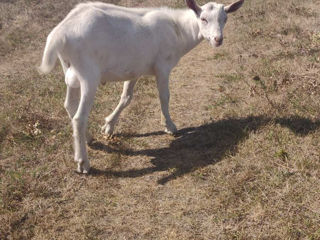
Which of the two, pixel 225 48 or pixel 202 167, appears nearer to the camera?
pixel 202 167

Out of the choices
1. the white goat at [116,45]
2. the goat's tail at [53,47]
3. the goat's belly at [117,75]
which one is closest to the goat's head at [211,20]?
the white goat at [116,45]

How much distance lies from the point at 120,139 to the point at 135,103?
1.54m

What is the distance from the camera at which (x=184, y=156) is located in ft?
20.1

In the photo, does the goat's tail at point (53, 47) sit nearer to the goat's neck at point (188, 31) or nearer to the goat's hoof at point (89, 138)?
the goat's hoof at point (89, 138)

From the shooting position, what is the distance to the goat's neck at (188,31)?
6582mm

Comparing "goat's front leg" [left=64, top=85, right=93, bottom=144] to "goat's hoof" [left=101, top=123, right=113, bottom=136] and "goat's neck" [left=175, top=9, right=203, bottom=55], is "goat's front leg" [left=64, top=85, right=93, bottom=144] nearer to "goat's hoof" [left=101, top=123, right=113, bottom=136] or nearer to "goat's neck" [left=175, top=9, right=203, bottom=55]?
"goat's hoof" [left=101, top=123, right=113, bottom=136]

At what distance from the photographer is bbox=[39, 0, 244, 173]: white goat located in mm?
5145

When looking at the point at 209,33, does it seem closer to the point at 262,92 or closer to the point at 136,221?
the point at 262,92

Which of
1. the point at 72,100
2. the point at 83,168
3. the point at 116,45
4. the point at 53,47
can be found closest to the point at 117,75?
the point at 116,45

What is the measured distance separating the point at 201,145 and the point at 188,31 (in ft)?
7.21

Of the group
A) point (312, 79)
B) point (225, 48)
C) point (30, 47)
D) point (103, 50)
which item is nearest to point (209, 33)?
point (103, 50)

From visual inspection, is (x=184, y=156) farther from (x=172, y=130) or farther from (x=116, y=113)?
(x=116, y=113)

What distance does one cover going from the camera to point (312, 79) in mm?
7586

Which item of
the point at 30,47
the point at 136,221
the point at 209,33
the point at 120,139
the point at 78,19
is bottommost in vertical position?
the point at 30,47
